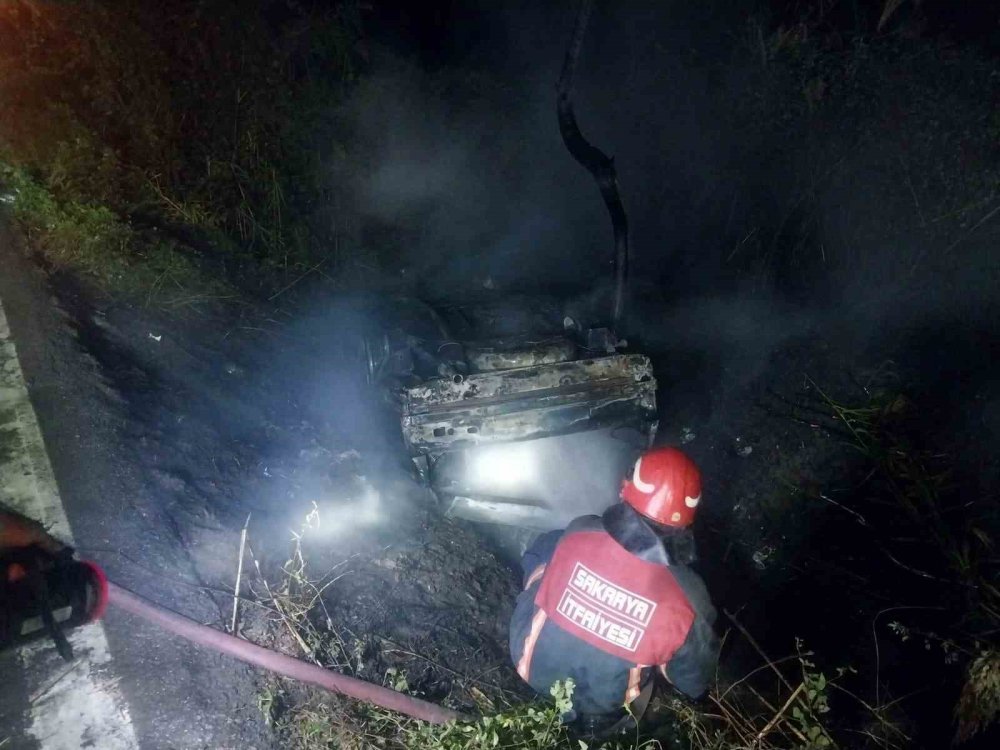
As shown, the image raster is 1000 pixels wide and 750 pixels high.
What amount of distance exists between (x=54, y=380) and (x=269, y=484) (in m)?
1.46

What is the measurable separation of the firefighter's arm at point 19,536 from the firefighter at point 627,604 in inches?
75.8

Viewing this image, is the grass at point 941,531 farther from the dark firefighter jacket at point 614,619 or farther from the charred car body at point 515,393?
the charred car body at point 515,393

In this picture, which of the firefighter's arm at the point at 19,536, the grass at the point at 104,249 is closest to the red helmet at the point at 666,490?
the firefighter's arm at the point at 19,536

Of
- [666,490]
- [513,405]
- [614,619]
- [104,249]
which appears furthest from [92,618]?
[104,249]

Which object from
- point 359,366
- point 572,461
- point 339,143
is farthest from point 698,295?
point 339,143

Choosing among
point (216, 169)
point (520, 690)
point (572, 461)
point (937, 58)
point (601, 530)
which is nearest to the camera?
point (601, 530)

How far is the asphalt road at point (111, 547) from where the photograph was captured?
236 cm

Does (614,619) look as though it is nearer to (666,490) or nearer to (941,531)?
(666,490)

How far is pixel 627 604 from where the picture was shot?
2584 millimetres

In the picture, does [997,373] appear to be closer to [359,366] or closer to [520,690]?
[520,690]

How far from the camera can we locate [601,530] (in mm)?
2729

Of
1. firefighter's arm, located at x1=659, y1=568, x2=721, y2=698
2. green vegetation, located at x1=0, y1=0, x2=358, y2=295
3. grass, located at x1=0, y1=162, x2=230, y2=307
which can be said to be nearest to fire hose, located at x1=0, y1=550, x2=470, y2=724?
firefighter's arm, located at x1=659, y1=568, x2=721, y2=698

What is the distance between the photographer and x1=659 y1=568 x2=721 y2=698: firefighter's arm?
2.69 m

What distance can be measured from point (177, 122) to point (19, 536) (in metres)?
5.03
